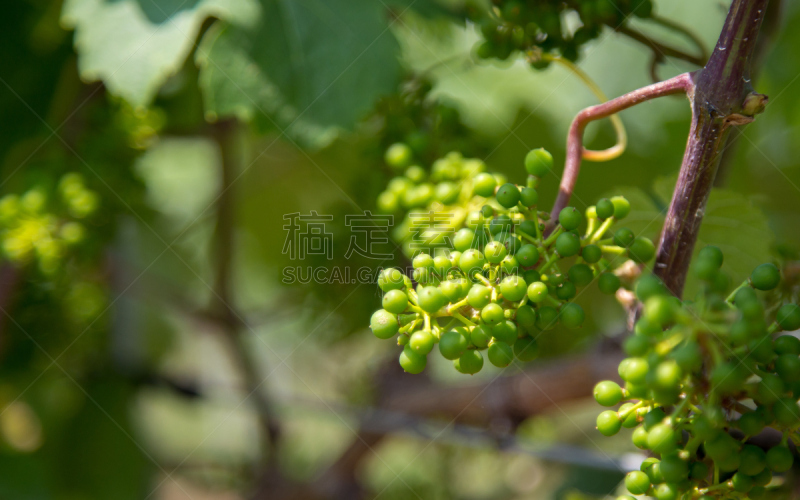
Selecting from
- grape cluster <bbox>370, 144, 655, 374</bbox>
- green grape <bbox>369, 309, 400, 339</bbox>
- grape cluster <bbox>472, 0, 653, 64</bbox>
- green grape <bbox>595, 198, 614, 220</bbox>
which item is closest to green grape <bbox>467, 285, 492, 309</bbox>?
grape cluster <bbox>370, 144, 655, 374</bbox>

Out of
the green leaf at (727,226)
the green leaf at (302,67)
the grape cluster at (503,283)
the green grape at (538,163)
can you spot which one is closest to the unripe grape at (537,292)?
the grape cluster at (503,283)

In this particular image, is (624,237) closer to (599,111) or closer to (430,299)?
(599,111)

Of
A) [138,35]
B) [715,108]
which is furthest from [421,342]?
[138,35]

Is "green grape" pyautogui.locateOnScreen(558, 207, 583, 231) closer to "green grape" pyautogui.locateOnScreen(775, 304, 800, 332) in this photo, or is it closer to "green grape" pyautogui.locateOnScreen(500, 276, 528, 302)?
"green grape" pyautogui.locateOnScreen(500, 276, 528, 302)

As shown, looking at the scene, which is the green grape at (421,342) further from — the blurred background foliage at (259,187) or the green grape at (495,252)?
the blurred background foliage at (259,187)

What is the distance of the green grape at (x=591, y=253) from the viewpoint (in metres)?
0.84

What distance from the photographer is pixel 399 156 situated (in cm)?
130

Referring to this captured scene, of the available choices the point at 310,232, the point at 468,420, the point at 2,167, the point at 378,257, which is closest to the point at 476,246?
the point at 378,257

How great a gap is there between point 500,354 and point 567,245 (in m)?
0.17

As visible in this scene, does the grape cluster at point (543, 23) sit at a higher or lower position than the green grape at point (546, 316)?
higher

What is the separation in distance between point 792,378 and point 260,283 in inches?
109

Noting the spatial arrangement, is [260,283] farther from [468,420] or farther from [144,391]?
[468,420]

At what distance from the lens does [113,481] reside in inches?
91.8

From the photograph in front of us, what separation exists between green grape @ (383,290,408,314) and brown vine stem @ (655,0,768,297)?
1.19ft
